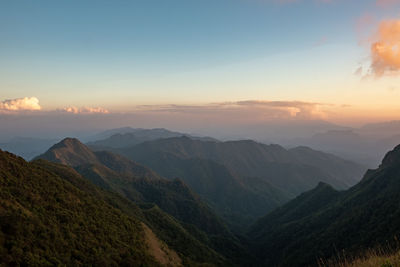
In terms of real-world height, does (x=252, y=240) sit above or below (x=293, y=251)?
below

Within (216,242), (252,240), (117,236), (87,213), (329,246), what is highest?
(87,213)

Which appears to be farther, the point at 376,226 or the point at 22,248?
the point at 376,226

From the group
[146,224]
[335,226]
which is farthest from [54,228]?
[335,226]

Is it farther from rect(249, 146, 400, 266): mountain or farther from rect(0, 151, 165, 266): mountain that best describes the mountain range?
rect(249, 146, 400, 266): mountain

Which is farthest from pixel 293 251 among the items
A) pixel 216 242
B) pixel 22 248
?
pixel 22 248

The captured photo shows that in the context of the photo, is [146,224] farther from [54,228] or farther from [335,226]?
[335,226]

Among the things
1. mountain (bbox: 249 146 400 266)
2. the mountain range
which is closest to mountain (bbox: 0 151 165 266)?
the mountain range

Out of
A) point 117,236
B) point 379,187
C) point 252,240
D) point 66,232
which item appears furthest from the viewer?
point 252,240

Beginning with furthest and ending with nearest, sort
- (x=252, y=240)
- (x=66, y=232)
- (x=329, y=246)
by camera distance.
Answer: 1. (x=252, y=240)
2. (x=329, y=246)
3. (x=66, y=232)

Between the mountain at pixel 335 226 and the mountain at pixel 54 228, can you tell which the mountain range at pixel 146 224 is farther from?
the mountain at pixel 335 226

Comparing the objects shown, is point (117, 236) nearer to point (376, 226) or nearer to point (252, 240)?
point (376, 226)
